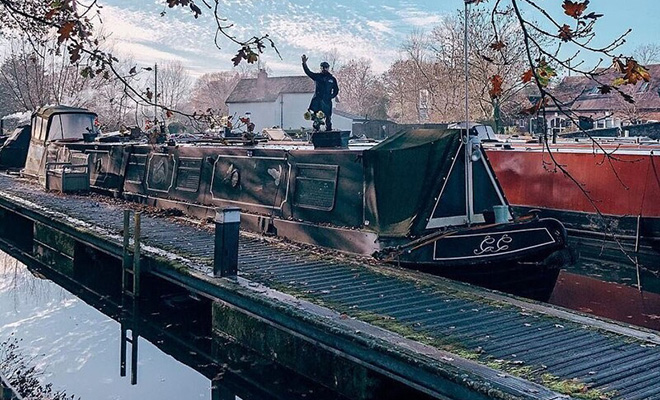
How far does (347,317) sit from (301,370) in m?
0.89

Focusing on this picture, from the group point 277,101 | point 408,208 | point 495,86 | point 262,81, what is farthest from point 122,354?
point 262,81

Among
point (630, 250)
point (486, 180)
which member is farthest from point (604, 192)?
point (486, 180)

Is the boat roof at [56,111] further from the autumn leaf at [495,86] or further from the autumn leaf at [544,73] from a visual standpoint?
the autumn leaf at [544,73]

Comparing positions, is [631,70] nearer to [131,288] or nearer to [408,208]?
[408,208]

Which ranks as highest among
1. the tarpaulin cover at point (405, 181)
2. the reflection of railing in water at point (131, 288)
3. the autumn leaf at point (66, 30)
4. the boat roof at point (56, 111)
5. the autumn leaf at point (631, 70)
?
the autumn leaf at point (66, 30)

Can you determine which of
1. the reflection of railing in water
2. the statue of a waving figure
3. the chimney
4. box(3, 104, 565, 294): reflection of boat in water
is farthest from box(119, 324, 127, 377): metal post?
the chimney

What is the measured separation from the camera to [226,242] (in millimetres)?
6660

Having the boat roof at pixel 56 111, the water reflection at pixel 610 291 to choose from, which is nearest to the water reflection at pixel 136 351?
the water reflection at pixel 610 291

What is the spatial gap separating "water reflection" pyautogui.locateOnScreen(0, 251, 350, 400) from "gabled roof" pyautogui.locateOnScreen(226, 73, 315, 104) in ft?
145

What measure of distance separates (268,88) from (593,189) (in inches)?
1700

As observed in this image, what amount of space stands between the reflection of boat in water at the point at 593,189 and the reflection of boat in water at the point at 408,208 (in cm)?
356

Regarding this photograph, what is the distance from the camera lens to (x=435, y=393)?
4.19 m

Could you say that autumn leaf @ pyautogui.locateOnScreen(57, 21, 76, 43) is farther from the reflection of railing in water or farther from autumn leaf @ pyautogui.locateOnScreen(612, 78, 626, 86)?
the reflection of railing in water

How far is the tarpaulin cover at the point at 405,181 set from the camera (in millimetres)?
7562
